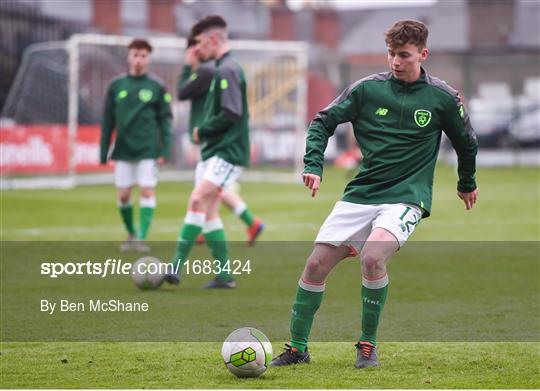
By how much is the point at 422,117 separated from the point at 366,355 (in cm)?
137

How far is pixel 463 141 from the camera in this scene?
6.73 metres

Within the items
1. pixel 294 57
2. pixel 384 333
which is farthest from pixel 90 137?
pixel 384 333

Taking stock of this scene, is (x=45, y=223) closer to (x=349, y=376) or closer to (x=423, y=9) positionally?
(x=349, y=376)

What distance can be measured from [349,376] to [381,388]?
1.23 feet

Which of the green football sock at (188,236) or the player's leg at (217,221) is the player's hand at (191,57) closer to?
the player's leg at (217,221)

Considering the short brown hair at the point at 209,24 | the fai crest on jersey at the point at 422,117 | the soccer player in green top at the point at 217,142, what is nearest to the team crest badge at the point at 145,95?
the soccer player in green top at the point at 217,142

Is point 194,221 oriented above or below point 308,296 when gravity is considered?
below

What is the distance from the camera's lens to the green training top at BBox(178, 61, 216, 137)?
1080 centimetres

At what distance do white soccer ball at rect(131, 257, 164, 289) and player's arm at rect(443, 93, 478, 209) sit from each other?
3336 mm

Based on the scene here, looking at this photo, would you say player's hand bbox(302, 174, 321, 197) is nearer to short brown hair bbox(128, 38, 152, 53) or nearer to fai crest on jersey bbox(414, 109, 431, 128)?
fai crest on jersey bbox(414, 109, 431, 128)

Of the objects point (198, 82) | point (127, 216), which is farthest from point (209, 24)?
point (127, 216)

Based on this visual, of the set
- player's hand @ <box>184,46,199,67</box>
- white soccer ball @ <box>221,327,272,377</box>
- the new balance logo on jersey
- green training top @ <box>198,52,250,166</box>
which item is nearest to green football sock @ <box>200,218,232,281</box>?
green training top @ <box>198,52,250,166</box>

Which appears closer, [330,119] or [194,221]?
[330,119]

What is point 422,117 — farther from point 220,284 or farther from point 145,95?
point 145,95
